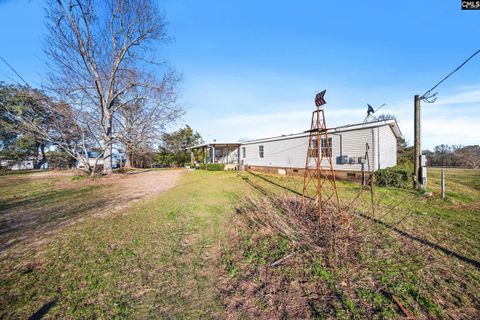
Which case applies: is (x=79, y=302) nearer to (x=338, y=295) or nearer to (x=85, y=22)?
(x=338, y=295)

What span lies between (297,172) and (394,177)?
5995mm

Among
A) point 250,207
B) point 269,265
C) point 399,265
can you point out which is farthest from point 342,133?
point 269,265

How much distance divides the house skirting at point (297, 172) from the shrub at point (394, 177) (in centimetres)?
110

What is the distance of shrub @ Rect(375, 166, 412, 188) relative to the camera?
9.01 metres

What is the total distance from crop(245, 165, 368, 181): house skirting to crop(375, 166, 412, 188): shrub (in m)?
1.10

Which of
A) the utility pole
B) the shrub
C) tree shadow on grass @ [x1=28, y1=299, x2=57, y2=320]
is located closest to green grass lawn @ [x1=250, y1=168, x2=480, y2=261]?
the utility pole

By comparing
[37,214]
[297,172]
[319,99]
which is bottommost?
[37,214]

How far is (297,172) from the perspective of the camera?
1429 cm

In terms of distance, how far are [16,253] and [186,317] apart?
3.60 meters

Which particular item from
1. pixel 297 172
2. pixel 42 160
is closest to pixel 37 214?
pixel 297 172

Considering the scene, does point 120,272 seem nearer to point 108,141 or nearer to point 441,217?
point 441,217

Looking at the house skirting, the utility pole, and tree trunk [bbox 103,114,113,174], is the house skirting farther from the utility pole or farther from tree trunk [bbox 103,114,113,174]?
tree trunk [bbox 103,114,113,174]

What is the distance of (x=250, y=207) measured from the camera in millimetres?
5781

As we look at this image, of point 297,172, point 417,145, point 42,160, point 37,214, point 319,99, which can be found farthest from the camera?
point 42,160
